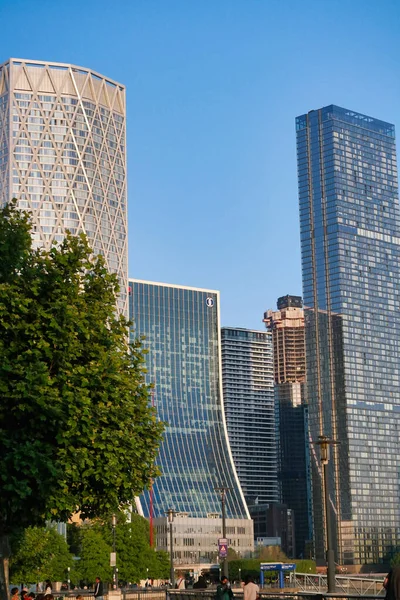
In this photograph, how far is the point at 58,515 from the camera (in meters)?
43.0

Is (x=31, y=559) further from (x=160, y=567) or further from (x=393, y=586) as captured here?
(x=393, y=586)

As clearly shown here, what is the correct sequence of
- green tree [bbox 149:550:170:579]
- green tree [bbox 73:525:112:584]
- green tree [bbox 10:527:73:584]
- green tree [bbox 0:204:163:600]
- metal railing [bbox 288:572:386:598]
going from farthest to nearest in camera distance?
green tree [bbox 149:550:170:579] < green tree [bbox 73:525:112:584] < metal railing [bbox 288:572:386:598] < green tree [bbox 10:527:73:584] < green tree [bbox 0:204:163:600]

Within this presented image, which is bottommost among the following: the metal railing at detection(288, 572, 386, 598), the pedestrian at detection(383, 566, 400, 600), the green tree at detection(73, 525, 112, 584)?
the metal railing at detection(288, 572, 386, 598)

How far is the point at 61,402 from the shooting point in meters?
38.8

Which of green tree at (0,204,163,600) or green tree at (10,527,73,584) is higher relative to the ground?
green tree at (0,204,163,600)

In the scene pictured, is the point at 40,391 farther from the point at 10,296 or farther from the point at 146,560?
the point at 146,560

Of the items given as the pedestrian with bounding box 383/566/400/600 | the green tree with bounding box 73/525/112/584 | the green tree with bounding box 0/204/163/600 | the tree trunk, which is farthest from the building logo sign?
the green tree with bounding box 73/525/112/584

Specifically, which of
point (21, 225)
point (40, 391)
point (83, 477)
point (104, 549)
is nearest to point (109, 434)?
point (83, 477)

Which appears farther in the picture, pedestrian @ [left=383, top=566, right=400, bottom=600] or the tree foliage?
the tree foliage

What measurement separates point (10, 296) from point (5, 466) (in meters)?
6.94

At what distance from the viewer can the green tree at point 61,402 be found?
3828 centimetres

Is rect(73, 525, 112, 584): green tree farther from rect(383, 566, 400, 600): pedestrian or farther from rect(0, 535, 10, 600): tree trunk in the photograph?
rect(383, 566, 400, 600): pedestrian

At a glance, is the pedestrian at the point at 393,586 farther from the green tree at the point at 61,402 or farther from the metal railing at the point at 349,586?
the metal railing at the point at 349,586

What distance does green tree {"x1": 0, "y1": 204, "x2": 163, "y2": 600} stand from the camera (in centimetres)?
3828
